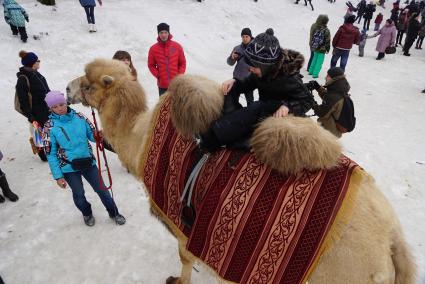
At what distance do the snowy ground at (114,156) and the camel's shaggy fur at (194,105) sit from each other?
6.62 feet

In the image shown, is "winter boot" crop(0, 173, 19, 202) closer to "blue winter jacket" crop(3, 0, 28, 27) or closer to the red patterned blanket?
the red patterned blanket

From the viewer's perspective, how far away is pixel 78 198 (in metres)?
3.80

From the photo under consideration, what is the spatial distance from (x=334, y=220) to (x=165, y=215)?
4.81 ft

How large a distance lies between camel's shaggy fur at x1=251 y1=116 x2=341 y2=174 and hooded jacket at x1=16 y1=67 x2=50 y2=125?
3.94m

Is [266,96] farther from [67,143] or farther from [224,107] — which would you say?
[67,143]

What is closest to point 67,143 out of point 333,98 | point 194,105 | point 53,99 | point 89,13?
point 53,99

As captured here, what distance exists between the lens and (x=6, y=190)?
4.36 metres

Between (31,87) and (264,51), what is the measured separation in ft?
12.8

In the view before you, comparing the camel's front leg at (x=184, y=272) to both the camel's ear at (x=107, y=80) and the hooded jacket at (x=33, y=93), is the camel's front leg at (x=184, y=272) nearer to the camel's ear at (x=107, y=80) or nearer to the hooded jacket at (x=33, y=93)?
the camel's ear at (x=107, y=80)

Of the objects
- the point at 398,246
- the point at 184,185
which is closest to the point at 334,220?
the point at 398,246

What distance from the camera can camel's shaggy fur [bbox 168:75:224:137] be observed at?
2324mm

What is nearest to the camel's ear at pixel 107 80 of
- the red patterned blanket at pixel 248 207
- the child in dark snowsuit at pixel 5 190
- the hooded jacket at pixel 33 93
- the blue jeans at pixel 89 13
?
the red patterned blanket at pixel 248 207

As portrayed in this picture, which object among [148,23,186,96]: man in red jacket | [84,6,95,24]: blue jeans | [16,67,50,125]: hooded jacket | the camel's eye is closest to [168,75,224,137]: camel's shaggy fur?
the camel's eye

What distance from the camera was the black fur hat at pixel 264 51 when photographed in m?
2.13
